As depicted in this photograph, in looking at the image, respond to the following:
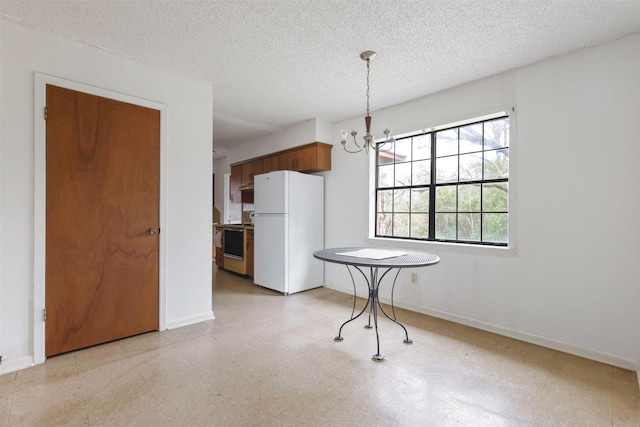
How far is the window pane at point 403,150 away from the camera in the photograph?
3.71 meters

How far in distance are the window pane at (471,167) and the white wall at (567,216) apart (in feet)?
1.22

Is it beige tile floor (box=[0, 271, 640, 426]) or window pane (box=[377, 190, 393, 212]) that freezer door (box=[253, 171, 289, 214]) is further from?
beige tile floor (box=[0, 271, 640, 426])

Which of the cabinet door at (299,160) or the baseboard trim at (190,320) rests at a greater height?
the cabinet door at (299,160)

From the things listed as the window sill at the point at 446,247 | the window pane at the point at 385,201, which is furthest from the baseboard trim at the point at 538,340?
the window pane at the point at 385,201

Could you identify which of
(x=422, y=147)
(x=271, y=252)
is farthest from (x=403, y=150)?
(x=271, y=252)

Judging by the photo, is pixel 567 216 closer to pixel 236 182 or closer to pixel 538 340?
pixel 538 340

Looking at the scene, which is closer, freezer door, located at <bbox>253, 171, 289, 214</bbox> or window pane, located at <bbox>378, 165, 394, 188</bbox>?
window pane, located at <bbox>378, 165, 394, 188</bbox>

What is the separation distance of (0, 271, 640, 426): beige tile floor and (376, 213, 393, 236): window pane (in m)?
1.38

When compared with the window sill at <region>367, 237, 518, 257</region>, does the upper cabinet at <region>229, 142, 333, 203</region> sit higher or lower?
higher

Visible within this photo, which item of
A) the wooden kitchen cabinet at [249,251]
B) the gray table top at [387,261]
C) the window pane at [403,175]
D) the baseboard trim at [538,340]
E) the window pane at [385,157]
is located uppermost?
the window pane at [385,157]

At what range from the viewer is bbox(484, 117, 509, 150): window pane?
292cm

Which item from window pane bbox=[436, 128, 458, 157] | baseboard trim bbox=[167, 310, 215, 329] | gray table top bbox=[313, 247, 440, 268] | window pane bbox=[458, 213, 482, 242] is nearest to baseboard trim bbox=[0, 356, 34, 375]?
baseboard trim bbox=[167, 310, 215, 329]

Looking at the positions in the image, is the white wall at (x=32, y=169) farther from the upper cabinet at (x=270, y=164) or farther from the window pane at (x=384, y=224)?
the window pane at (x=384, y=224)

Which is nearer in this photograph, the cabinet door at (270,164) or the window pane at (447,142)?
the window pane at (447,142)
